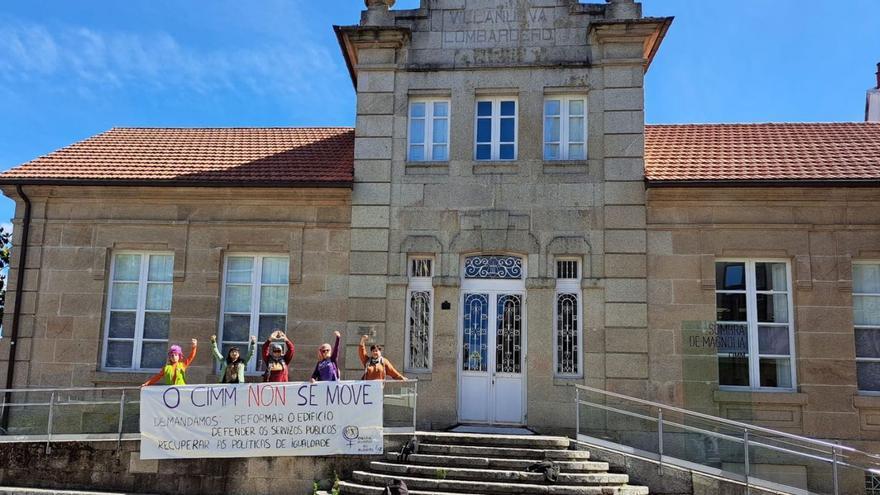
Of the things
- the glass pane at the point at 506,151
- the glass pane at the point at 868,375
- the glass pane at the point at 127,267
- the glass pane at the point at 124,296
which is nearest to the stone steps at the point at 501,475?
the glass pane at the point at 868,375

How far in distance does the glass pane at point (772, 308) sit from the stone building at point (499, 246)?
3cm

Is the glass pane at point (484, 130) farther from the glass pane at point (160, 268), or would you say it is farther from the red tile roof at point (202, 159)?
the glass pane at point (160, 268)

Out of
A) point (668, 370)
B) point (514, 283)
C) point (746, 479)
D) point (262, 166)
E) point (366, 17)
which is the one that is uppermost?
point (366, 17)

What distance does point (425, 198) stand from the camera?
1294 cm

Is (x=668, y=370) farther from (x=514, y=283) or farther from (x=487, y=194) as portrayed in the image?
(x=487, y=194)

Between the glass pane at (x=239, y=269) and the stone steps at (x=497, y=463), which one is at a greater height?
the glass pane at (x=239, y=269)

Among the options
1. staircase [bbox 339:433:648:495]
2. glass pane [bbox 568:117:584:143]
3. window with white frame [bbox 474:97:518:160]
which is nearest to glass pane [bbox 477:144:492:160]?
Answer: window with white frame [bbox 474:97:518:160]

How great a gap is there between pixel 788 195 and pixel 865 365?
3.01 m

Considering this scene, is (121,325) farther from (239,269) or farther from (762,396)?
(762,396)

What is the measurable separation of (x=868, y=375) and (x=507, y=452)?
6.30m

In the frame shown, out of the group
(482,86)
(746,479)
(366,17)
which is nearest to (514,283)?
(482,86)

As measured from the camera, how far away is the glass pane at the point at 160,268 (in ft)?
44.0

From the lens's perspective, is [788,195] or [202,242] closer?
[788,195]

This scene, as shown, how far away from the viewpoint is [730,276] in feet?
41.0
